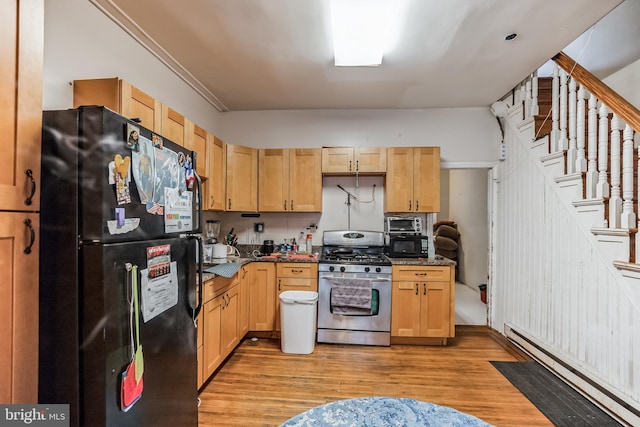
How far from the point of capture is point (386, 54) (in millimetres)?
2494

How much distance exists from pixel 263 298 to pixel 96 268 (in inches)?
89.8

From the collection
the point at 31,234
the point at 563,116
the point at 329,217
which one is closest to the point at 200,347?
the point at 31,234

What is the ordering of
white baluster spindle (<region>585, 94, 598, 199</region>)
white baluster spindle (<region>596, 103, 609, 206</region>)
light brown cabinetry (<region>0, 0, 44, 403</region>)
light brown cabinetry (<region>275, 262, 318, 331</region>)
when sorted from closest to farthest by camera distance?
1. light brown cabinetry (<region>0, 0, 44, 403</region>)
2. white baluster spindle (<region>596, 103, 609, 206</region>)
3. white baluster spindle (<region>585, 94, 598, 199</region>)
4. light brown cabinetry (<region>275, 262, 318, 331</region>)

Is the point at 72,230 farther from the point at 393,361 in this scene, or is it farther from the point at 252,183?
the point at 393,361

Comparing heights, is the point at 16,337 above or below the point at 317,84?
below

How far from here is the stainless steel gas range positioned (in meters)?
3.06

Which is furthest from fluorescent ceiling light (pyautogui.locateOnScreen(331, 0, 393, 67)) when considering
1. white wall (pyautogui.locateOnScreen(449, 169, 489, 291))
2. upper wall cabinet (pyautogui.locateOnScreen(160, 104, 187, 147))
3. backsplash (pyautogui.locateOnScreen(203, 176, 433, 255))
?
white wall (pyautogui.locateOnScreen(449, 169, 489, 291))

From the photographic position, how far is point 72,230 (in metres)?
1.06

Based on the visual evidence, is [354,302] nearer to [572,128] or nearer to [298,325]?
[298,325]

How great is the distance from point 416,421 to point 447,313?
2.30 meters

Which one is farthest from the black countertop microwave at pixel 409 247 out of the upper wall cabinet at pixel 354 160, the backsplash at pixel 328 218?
the upper wall cabinet at pixel 354 160

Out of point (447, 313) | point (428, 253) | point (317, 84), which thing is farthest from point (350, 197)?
point (447, 313)

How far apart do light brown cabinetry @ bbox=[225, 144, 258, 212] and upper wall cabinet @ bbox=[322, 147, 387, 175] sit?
888mm

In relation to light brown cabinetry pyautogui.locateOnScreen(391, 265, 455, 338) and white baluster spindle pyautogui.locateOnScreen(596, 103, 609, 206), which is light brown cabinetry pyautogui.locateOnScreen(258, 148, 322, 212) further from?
white baluster spindle pyautogui.locateOnScreen(596, 103, 609, 206)
